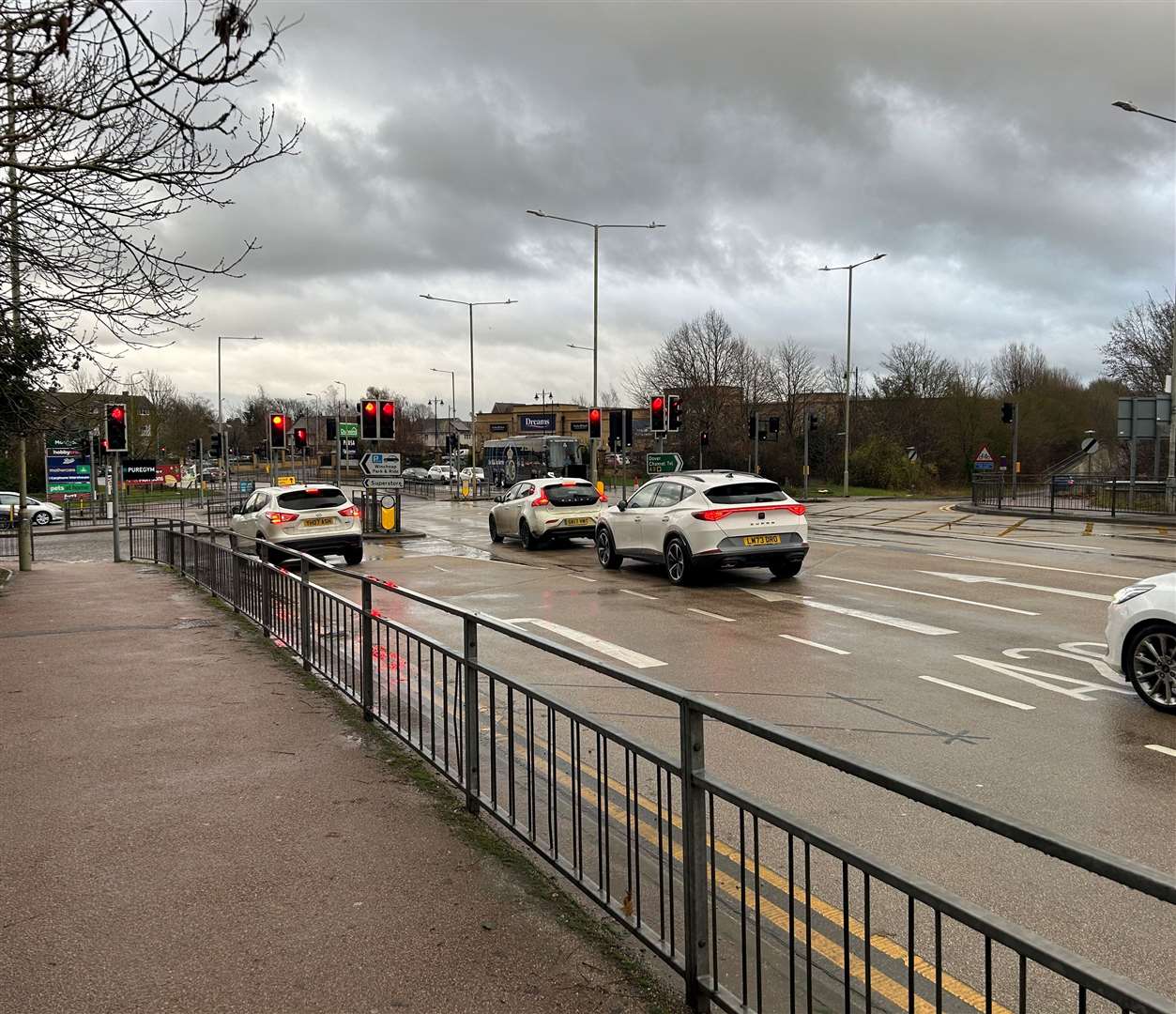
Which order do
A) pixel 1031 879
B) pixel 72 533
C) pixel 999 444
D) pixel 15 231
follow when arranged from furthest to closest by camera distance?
pixel 999 444 < pixel 72 533 < pixel 15 231 < pixel 1031 879

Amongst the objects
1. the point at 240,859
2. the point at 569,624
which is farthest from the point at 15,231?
the point at 240,859

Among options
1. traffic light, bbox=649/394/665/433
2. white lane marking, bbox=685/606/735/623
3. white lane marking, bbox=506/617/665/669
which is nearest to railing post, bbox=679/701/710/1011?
white lane marking, bbox=506/617/665/669

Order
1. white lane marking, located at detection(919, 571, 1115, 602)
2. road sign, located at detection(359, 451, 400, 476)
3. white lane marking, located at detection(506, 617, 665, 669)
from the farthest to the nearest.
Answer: road sign, located at detection(359, 451, 400, 476) < white lane marking, located at detection(919, 571, 1115, 602) < white lane marking, located at detection(506, 617, 665, 669)

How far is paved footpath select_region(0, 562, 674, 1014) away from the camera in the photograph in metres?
3.40

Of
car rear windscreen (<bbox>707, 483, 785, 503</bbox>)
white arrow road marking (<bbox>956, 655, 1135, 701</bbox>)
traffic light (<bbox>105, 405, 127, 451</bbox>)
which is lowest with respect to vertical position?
white arrow road marking (<bbox>956, 655, 1135, 701</bbox>)

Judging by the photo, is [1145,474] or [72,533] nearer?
[72,533]

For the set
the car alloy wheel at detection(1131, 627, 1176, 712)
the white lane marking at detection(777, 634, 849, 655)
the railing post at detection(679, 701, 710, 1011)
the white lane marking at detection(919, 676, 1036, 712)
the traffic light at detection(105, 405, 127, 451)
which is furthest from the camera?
the traffic light at detection(105, 405, 127, 451)

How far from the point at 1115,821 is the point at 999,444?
6018 centimetres

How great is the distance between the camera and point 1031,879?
450 cm

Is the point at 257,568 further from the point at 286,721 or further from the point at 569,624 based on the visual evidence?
the point at 286,721

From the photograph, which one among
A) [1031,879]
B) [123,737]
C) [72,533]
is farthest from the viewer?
[72,533]

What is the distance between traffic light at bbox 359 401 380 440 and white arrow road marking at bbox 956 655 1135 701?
2208cm

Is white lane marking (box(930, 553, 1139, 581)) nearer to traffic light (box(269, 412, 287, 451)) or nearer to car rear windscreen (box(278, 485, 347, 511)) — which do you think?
car rear windscreen (box(278, 485, 347, 511))

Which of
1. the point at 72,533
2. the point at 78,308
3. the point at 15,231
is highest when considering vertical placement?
the point at 15,231
